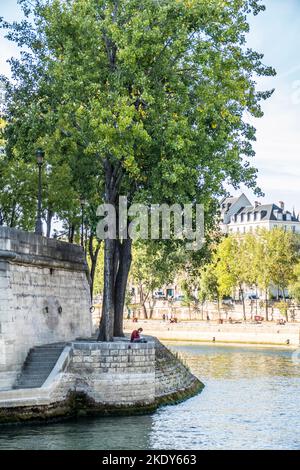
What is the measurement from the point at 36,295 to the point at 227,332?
50615mm

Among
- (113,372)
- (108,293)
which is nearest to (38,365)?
(113,372)

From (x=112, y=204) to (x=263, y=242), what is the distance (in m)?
59.2

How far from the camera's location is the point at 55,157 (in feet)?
127

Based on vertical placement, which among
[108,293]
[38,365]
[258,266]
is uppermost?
[258,266]

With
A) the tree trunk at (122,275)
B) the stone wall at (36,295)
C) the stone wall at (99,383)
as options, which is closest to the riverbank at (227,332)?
the tree trunk at (122,275)

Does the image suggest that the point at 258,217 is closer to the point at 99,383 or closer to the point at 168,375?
the point at 168,375

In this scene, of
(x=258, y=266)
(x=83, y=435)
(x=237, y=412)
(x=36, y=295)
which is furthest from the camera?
(x=258, y=266)

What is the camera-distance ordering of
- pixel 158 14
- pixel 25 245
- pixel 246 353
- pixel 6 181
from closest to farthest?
1. pixel 25 245
2. pixel 158 14
3. pixel 6 181
4. pixel 246 353

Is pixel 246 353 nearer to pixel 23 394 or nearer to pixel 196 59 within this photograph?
pixel 196 59

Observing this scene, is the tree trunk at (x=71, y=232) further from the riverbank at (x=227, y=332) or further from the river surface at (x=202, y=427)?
the riverbank at (x=227, y=332)

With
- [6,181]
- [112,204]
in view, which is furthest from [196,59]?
[6,181]

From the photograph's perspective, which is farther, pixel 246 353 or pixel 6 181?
pixel 246 353

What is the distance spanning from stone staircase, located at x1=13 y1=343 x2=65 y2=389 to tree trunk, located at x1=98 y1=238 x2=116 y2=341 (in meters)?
2.92

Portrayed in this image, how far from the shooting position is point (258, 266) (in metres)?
90.2
